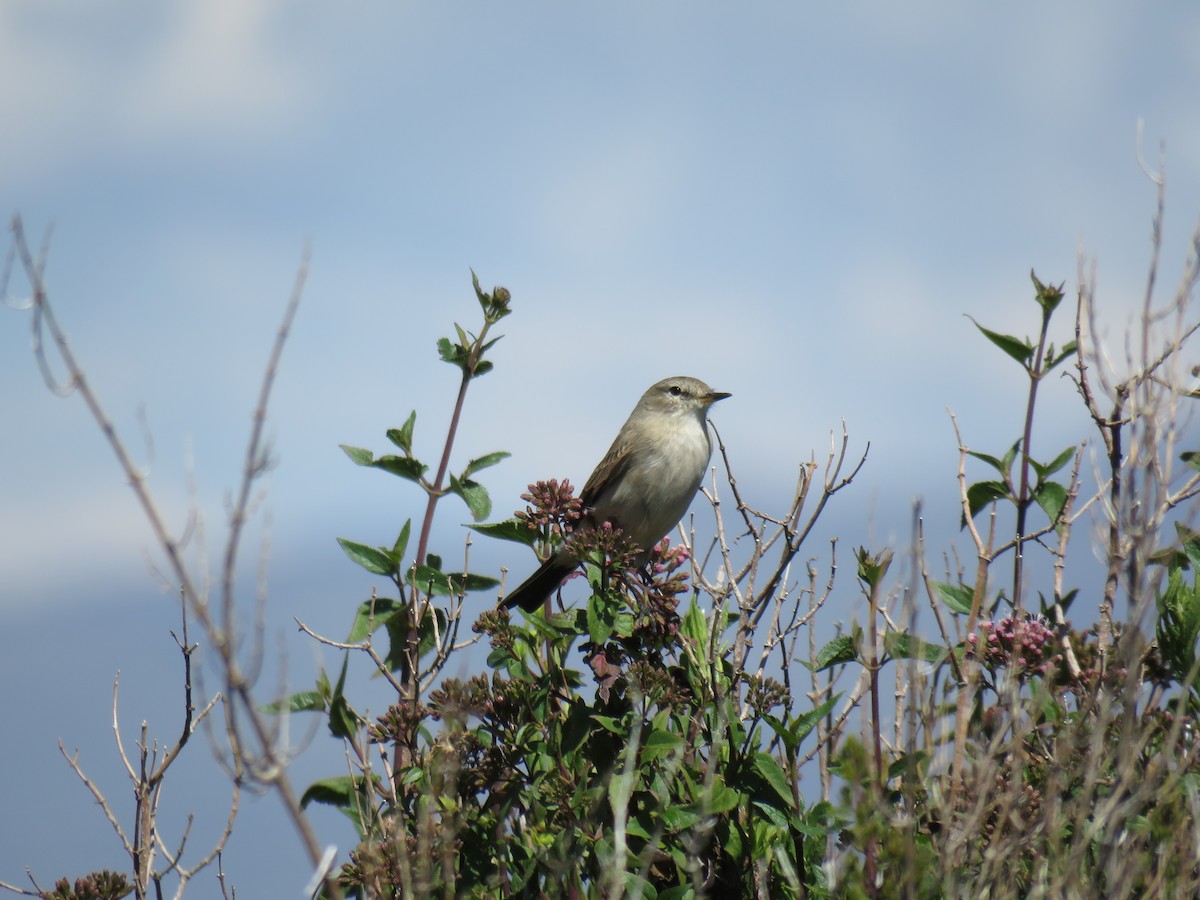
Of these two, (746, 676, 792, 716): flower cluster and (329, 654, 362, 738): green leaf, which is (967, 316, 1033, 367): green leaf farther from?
(329, 654, 362, 738): green leaf

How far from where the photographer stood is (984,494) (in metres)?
4.50

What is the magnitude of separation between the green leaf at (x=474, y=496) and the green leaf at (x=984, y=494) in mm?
1830

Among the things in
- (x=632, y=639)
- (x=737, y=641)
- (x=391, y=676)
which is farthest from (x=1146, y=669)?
(x=391, y=676)

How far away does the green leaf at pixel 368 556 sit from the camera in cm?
419

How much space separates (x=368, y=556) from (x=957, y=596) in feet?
7.10

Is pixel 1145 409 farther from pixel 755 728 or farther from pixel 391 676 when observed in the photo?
pixel 391 676

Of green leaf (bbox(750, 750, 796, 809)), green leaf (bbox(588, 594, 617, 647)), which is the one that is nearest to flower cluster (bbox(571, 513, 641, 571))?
green leaf (bbox(588, 594, 617, 647))

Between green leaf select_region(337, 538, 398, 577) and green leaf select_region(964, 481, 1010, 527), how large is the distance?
7.17ft

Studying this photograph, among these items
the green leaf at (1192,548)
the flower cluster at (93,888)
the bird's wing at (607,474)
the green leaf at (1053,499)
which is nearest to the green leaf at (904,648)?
the green leaf at (1053,499)

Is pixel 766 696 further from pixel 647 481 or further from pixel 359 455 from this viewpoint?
pixel 647 481

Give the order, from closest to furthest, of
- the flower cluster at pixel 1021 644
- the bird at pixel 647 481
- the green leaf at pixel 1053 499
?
the flower cluster at pixel 1021 644 → the green leaf at pixel 1053 499 → the bird at pixel 647 481

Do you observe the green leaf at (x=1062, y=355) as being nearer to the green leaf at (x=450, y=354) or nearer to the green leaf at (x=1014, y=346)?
the green leaf at (x=1014, y=346)

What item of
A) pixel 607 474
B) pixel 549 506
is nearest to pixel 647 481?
pixel 607 474

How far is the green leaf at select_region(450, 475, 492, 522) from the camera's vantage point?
4352 mm
